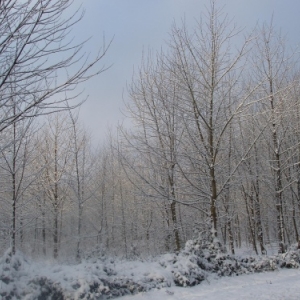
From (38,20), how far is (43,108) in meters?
0.93

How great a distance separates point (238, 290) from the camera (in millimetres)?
5988

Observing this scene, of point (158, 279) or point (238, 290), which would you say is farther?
point (158, 279)

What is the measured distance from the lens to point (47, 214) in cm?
1664

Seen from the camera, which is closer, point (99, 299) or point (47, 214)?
point (99, 299)

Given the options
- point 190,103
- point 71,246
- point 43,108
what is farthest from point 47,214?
point 43,108

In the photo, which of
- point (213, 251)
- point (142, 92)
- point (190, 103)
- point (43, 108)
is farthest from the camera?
point (142, 92)

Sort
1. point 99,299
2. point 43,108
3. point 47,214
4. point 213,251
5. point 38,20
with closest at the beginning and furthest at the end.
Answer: point 38,20, point 43,108, point 99,299, point 213,251, point 47,214

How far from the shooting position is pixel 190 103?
961cm

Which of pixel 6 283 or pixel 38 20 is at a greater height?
pixel 38 20

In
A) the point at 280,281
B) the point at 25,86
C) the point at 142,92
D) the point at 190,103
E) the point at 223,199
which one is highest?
the point at 142,92

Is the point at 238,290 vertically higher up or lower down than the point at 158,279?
lower down

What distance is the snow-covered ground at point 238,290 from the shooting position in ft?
18.0

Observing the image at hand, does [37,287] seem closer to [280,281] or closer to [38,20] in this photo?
[38,20]

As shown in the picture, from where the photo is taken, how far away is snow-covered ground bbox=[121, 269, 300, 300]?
18.0 ft
